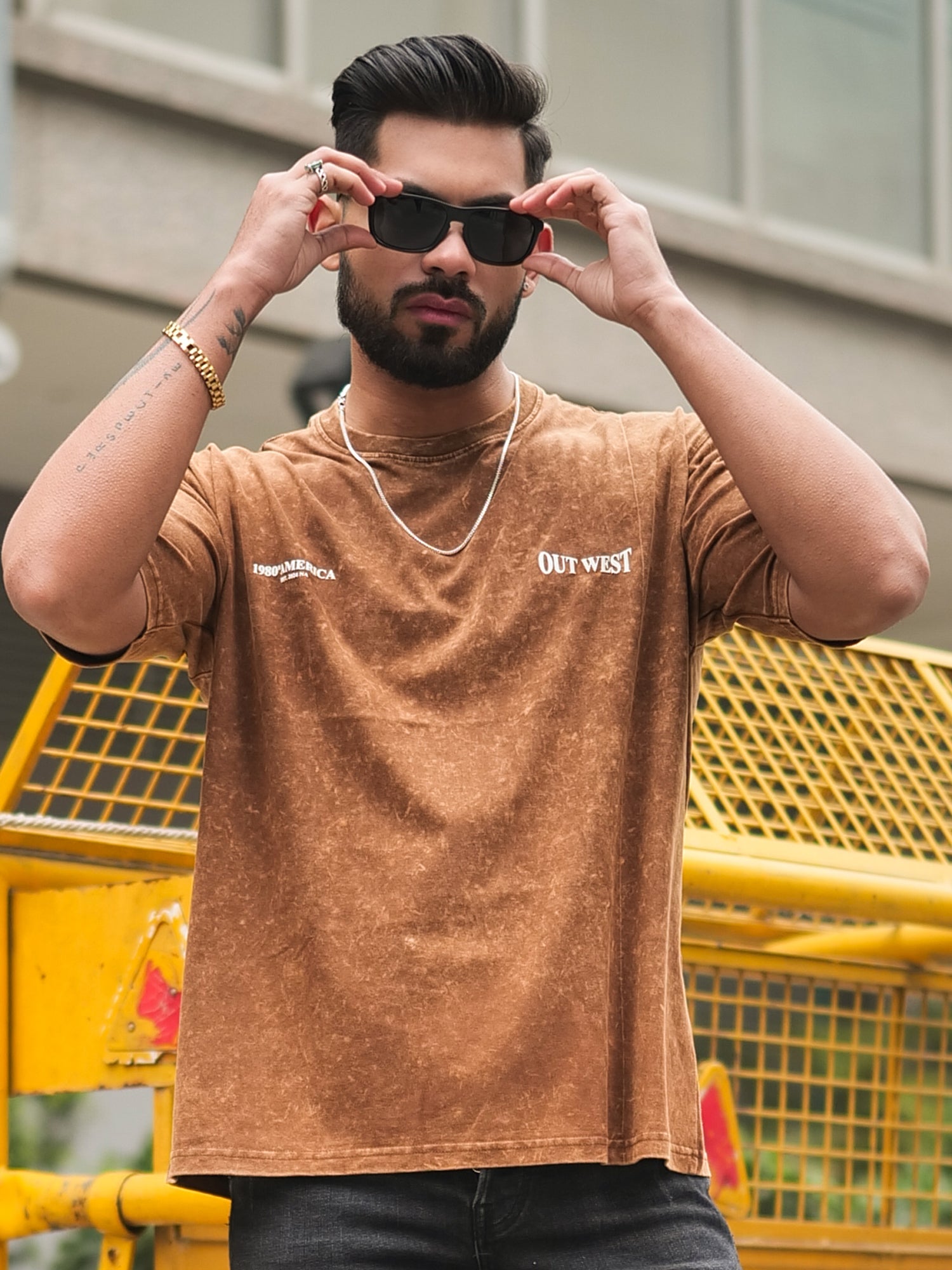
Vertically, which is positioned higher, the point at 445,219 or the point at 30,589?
the point at 445,219

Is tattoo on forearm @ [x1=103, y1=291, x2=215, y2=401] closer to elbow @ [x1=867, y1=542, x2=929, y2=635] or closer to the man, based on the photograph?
the man

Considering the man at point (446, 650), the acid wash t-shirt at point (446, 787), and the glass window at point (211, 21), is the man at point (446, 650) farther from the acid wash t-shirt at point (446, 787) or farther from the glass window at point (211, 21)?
the glass window at point (211, 21)

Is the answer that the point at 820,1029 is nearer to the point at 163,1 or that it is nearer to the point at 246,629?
the point at 246,629

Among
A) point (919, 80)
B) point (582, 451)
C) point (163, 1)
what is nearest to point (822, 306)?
point (919, 80)

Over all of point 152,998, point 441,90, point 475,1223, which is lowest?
point 475,1223

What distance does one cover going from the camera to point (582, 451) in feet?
7.89

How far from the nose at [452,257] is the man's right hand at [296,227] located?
0.08m

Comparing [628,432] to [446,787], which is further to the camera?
[628,432]

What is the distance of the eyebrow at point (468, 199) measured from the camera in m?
2.35

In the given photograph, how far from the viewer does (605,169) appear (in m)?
9.59

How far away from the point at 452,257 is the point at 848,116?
28.9ft

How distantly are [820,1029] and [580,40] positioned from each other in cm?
714

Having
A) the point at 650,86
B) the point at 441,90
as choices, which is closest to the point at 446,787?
the point at 441,90

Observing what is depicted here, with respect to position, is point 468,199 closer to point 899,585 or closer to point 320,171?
point 320,171
